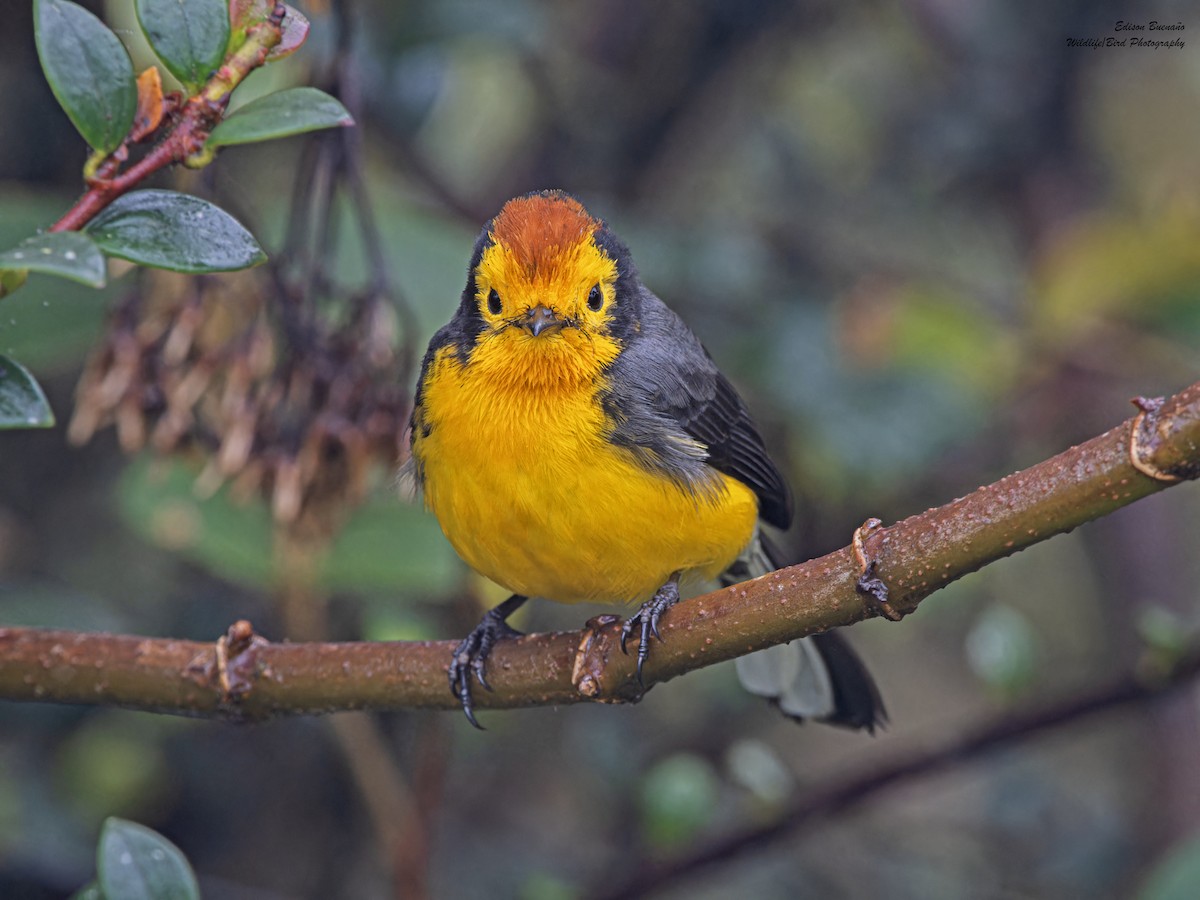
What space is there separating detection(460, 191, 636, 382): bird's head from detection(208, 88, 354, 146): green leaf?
3.84 feet

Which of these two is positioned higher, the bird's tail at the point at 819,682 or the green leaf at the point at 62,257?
the green leaf at the point at 62,257

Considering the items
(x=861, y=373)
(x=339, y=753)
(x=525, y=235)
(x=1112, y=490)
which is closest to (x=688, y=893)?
(x=339, y=753)

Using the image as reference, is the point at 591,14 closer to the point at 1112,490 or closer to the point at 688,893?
the point at 688,893

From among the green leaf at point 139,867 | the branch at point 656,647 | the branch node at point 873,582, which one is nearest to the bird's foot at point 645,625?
the branch at point 656,647

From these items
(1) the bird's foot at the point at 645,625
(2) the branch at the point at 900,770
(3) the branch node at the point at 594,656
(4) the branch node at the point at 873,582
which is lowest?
(2) the branch at the point at 900,770

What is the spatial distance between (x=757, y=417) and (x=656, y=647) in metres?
2.43

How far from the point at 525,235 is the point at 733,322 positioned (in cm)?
172

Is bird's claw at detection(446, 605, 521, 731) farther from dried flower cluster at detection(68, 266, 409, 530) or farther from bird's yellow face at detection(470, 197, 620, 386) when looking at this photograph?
bird's yellow face at detection(470, 197, 620, 386)

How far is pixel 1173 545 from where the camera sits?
477 cm

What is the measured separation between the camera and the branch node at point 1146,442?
178cm

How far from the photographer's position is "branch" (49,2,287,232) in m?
1.81

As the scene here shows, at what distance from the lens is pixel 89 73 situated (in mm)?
1806

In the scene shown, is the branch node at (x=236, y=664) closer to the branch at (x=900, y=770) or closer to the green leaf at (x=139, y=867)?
the green leaf at (x=139, y=867)

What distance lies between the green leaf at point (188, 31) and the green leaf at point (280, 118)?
0.08m
